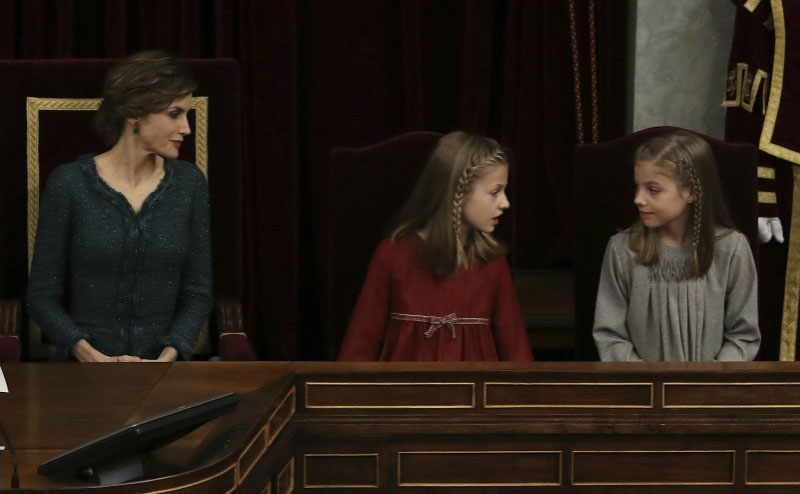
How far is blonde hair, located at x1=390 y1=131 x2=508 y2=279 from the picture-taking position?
3.06m

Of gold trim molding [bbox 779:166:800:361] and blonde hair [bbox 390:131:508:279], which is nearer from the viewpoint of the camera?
blonde hair [bbox 390:131:508:279]

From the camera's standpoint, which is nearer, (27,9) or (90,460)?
(90,460)

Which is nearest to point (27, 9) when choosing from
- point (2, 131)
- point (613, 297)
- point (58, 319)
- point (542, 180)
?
point (2, 131)

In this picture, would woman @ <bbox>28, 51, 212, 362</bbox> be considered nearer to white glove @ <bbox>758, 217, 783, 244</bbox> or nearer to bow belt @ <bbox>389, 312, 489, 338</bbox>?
bow belt @ <bbox>389, 312, 489, 338</bbox>

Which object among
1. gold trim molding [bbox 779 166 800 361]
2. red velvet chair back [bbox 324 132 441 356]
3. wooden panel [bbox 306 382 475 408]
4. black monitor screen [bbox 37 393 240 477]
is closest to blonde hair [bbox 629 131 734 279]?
red velvet chair back [bbox 324 132 441 356]

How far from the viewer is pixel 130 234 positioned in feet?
10.2

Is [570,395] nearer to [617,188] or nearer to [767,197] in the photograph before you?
[617,188]

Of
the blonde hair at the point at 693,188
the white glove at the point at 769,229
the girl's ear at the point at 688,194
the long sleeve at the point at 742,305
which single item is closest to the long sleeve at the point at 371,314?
the blonde hair at the point at 693,188

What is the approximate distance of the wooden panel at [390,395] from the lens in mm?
2523

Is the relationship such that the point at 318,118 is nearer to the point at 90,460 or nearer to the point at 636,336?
the point at 636,336

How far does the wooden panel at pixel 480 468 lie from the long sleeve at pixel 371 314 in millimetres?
606

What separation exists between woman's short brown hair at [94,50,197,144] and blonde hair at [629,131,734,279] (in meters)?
1.13

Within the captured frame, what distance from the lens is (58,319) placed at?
3094 mm

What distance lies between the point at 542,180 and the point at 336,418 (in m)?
2.07
